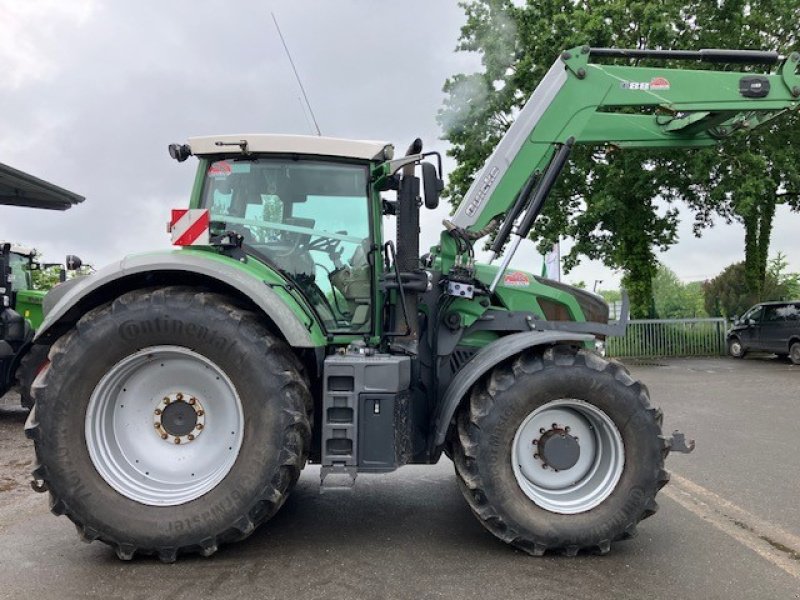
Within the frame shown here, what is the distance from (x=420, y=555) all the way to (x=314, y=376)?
1.27m

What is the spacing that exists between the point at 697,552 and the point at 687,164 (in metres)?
16.5

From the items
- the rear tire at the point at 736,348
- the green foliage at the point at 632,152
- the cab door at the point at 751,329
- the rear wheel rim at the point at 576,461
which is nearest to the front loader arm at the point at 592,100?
the rear wheel rim at the point at 576,461

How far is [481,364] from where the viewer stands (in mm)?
3986

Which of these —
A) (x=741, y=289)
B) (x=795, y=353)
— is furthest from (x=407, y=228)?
(x=741, y=289)

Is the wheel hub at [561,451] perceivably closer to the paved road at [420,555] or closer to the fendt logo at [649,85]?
the paved road at [420,555]

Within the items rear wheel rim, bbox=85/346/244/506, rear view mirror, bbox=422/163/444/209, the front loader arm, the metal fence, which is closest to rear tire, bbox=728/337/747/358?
the metal fence

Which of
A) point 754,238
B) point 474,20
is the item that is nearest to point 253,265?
point 474,20

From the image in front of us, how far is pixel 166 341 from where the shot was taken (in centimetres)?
378

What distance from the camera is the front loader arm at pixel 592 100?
4.72 m

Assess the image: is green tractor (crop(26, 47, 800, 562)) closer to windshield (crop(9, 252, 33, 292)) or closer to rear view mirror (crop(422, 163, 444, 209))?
rear view mirror (crop(422, 163, 444, 209))

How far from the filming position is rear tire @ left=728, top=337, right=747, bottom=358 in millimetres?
19788

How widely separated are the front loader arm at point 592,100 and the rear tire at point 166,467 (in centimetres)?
190

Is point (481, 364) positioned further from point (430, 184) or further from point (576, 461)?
point (430, 184)

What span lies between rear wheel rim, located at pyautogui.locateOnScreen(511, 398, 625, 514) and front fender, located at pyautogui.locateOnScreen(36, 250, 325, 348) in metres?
1.46
